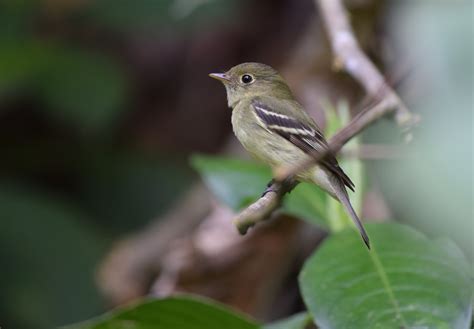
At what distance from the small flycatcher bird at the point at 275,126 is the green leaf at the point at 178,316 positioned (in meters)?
0.47

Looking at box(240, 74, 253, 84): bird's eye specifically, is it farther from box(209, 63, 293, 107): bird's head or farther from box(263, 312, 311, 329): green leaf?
box(263, 312, 311, 329): green leaf

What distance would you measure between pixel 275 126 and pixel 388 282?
887mm

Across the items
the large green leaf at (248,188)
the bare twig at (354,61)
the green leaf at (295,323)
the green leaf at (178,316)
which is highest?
the bare twig at (354,61)

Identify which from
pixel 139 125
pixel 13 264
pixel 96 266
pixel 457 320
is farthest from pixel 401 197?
pixel 139 125

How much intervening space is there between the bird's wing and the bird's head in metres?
0.06

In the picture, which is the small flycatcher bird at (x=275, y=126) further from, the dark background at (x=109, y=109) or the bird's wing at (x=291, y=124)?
the dark background at (x=109, y=109)

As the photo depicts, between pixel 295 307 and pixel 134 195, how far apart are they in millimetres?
1587

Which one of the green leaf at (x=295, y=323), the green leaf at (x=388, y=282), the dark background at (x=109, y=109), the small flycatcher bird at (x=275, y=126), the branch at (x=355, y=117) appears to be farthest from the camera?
the dark background at (x=109, y=109)

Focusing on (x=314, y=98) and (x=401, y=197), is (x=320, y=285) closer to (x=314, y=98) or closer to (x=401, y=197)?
Result: (x=401, y=197)

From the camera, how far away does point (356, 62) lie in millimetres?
2848

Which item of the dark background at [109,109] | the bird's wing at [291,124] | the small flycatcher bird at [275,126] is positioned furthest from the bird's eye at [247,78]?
the dark background at [109,109]

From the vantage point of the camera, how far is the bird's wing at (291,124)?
2.68 m

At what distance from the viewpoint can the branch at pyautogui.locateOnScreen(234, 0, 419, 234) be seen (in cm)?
157

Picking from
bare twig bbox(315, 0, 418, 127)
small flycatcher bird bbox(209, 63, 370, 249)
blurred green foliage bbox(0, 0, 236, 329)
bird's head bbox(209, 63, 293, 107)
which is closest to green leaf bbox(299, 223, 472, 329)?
small flycatcher bird bbox(209, 63, 370, 249)
